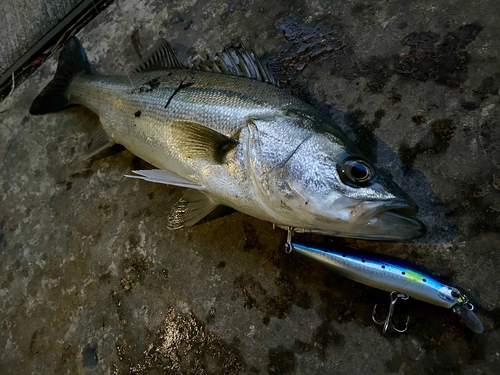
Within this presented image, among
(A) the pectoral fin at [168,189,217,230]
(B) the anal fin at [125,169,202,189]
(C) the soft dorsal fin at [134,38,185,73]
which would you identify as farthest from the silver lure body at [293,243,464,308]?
A: (C) the soft dorsal fin at [134,38,185,73]

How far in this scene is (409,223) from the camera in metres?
1.59

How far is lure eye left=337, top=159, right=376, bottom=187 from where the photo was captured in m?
1.65

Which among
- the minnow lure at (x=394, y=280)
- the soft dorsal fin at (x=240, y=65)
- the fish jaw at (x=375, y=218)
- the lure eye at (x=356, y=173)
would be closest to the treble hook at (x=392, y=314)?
the minnow lure at (x=394, y=280)

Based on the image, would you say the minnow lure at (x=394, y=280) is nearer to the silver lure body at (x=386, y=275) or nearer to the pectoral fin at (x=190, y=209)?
the silver lure body at (x=386, y=275)

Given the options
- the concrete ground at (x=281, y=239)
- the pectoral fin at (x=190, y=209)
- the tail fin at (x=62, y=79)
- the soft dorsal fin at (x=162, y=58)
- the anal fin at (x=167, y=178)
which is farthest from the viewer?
the tail fin at (x=62, y=79)

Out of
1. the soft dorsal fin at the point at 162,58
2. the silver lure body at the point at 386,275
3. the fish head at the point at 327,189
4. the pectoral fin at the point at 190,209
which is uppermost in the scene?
the soft dorsal fin at the point at 162,58

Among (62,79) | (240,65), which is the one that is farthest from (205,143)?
(62,79)

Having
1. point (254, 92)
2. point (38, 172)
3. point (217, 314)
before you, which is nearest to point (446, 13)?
point (254, 92)

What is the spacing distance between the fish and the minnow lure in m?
0.17

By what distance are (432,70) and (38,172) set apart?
3120 millimetres

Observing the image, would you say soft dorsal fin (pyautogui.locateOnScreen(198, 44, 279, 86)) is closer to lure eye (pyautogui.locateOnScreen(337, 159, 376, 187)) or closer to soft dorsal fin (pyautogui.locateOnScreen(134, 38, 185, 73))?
soft dorsal fin (pyautogui.locateOnScreen(134, 38, 185, 73))

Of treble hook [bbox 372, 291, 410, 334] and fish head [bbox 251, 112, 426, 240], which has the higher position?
fish head [bbox 251, 112, 426, 240]

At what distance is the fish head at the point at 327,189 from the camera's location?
5.25 feet

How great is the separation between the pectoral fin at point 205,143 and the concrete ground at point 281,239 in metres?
0.54
